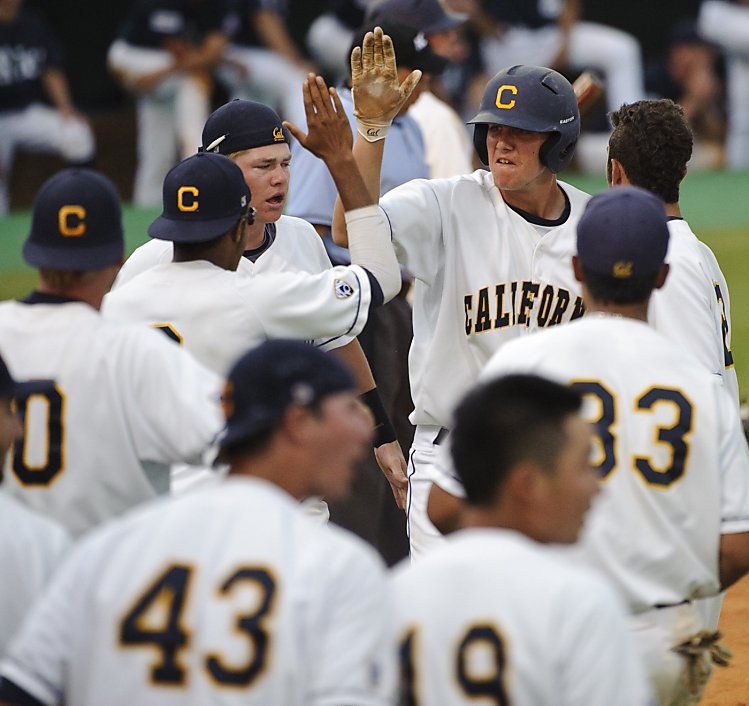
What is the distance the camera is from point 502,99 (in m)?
4.53

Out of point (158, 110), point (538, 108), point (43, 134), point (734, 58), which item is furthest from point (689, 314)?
point (734, 58)

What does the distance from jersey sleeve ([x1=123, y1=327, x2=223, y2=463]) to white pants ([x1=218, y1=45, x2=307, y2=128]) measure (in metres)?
12.3

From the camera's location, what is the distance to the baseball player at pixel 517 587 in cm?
233

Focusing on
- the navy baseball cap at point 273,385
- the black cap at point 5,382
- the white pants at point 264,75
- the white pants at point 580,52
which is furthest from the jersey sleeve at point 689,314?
the white pants at point 580,52

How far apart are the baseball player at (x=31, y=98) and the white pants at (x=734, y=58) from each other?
701 cm

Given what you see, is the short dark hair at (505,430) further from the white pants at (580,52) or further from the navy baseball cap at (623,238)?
the white pants at (580,52)

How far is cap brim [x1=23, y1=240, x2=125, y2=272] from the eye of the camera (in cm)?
344

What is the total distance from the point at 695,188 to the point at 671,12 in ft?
12.0

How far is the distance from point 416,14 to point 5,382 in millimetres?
4191

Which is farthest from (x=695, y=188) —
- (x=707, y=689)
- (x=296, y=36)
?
(x=707, y=689)

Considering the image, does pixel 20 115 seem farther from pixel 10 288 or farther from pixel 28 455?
pixel 28 455

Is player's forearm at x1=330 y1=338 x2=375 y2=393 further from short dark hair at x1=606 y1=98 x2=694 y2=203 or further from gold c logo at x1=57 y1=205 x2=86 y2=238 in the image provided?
gold c logo at x1=57 y1=205 x2=86 y2=238

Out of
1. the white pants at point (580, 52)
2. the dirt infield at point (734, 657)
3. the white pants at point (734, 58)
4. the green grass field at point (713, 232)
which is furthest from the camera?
the white pants at point (734, 58)

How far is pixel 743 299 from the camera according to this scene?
36.8 ft
